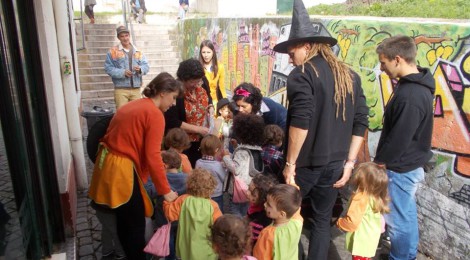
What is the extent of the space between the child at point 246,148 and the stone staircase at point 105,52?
7.37m

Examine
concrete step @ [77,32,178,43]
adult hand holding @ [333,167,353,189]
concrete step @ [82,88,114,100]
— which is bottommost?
concrete step @ [82,88,114,100]

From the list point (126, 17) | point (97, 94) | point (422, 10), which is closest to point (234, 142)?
point (422, 10)

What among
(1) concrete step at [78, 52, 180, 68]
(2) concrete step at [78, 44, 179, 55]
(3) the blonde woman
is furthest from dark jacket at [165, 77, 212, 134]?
(2) concrete step at [78, 44, 179, 55]

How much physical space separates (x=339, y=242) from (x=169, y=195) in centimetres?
199

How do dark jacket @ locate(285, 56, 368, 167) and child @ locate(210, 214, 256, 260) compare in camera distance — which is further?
dark jacket @ locate(285, 56, 368, 167)

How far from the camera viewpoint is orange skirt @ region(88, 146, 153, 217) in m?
2.82

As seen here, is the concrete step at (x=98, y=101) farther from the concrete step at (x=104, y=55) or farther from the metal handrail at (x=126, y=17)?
the metal handrail at (x=126, y=17)

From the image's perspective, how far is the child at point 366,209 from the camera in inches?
115

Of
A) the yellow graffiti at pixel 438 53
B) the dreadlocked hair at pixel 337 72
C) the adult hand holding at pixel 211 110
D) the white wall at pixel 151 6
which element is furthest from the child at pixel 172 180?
the white wall at pixel 151 6

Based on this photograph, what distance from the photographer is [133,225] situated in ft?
9.96

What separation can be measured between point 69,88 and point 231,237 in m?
3.11

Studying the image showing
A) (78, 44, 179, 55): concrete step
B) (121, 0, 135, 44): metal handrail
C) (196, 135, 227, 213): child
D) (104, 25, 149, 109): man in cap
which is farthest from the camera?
(121, 0, 135, 44): metal handrail

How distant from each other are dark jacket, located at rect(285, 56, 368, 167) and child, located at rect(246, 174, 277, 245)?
0.93 feet

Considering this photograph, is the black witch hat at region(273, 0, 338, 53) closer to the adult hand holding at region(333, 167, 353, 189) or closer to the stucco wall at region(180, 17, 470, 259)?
the adult hand holding at region(333, 167, 353, 189)
